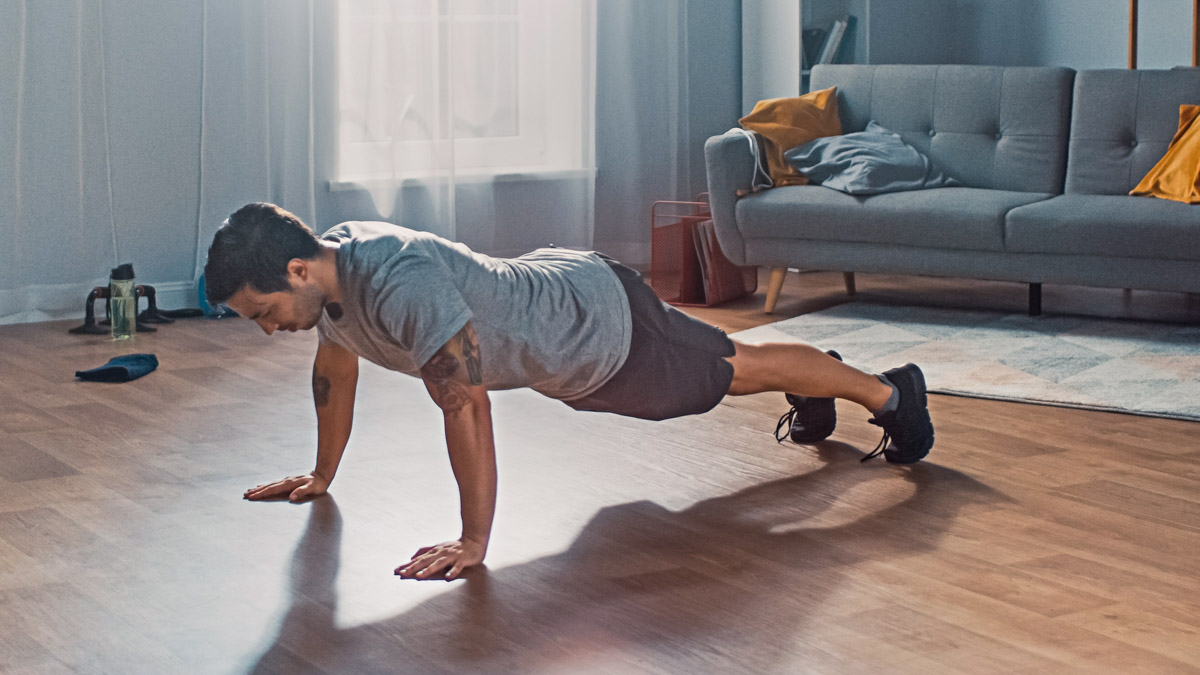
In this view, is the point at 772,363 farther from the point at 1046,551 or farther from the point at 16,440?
the point at 16,440

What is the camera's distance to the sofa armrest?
430 centimetres

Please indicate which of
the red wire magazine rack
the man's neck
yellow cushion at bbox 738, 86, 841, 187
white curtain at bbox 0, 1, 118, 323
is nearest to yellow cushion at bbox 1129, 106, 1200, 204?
yellow cushion at bbox 738, 86, 841, 187

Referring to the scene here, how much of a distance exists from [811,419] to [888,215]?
1.55 metres

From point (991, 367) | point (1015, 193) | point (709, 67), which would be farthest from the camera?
point (709, 67)

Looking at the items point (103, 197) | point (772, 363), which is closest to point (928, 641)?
point (772, 363)

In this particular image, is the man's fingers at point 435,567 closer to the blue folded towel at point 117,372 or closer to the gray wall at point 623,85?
the blue folded towel at point 117,372

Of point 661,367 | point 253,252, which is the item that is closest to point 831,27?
point 661,367

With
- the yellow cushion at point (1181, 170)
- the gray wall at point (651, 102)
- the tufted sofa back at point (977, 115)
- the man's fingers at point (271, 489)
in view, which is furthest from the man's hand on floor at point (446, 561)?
the gray wall at point (651, 102)

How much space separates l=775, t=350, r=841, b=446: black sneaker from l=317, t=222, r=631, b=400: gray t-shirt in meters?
0.65

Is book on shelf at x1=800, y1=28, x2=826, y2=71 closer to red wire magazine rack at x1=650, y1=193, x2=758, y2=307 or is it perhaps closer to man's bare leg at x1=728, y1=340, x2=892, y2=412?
red wire magazine rack at x1=650, y1=193, x2=758, y2=307

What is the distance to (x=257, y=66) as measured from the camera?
14.4 feet

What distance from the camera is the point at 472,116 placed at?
5.00m

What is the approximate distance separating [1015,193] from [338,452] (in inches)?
104

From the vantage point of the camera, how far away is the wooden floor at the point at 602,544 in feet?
5.49
